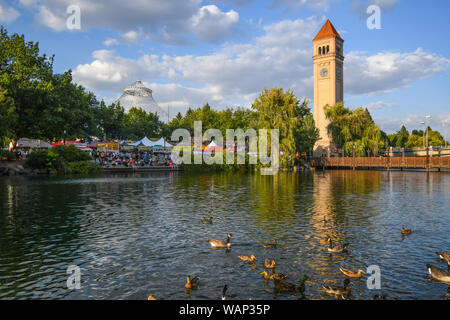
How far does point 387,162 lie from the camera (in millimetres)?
60438

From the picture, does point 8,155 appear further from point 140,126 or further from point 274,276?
point 274,276

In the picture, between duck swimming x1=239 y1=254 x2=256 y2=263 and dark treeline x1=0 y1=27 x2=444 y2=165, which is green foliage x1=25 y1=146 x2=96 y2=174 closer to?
dark treeline x1=0 y1=27 x2=444 y2=165

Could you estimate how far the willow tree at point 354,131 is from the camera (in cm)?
6650

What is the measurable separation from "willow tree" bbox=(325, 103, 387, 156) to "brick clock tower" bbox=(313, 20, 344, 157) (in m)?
12.5

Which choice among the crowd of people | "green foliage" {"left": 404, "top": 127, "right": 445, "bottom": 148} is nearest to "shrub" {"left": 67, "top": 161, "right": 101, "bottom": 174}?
the crowd of people

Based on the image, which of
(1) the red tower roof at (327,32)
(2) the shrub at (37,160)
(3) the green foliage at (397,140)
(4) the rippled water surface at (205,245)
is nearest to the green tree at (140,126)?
(2) the shrub at (37,160)

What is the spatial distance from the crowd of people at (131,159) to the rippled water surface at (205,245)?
119 feet

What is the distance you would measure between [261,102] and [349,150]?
20.4m

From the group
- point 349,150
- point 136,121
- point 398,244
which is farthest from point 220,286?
point 136,121

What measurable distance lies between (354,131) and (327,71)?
2571 centimetres

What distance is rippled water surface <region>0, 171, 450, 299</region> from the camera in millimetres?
8234

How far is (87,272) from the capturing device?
30.1 ft
